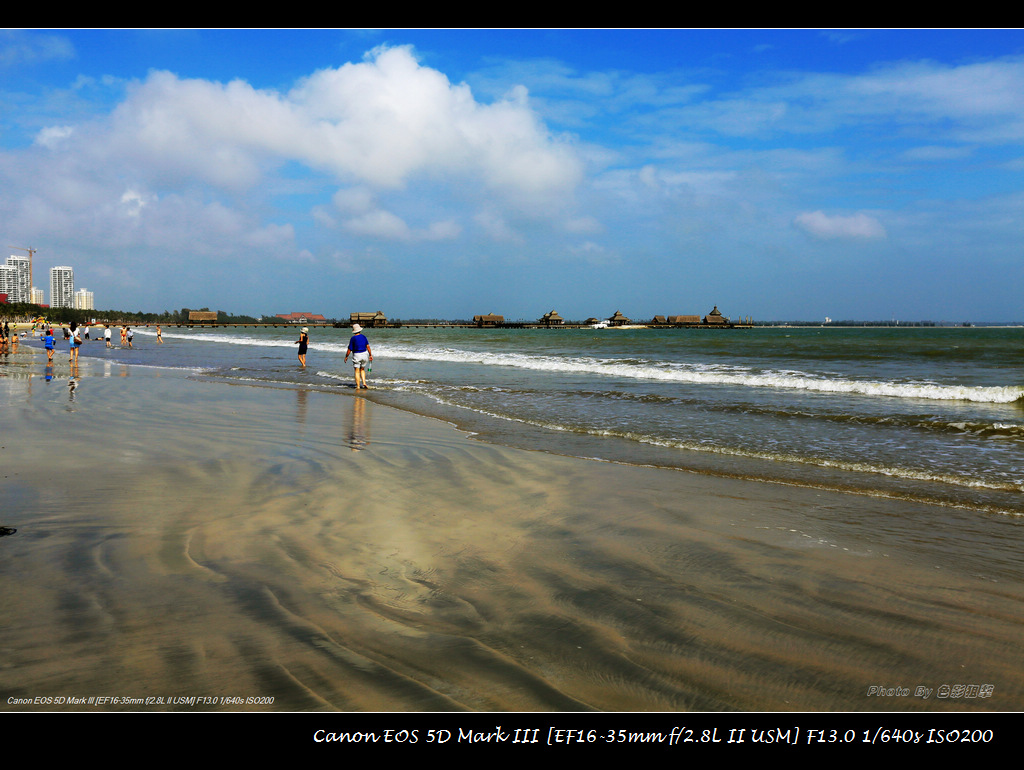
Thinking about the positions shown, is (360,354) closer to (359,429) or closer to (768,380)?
(359,429)

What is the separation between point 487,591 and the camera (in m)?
3.54

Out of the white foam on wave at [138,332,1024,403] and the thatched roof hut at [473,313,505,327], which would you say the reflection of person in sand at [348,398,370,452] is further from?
the thatched roof hut at [473,313,505,327]

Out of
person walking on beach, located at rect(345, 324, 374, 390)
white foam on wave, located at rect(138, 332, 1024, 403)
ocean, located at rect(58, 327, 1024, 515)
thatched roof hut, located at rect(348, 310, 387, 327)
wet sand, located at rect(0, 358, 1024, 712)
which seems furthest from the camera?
thatched roof hut, located at rect(348, 310, 387, 327)

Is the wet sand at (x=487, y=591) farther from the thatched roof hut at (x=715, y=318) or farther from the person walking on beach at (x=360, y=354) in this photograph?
the thatched roof hut at (x=715, y=318)

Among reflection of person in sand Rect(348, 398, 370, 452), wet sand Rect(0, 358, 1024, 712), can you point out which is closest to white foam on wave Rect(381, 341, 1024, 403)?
reflection of person in sand Rect(348, 398, 370, 452)

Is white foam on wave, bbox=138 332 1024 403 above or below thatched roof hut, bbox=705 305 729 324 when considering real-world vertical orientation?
below

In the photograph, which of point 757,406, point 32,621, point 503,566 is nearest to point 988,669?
point 503,566

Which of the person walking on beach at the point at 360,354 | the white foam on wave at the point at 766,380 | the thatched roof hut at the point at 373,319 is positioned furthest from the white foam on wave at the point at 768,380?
the thatched roof hut at the point at 373,319

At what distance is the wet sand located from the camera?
2500 mm

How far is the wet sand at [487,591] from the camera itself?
2500 mm

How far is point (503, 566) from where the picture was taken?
3975 mm
